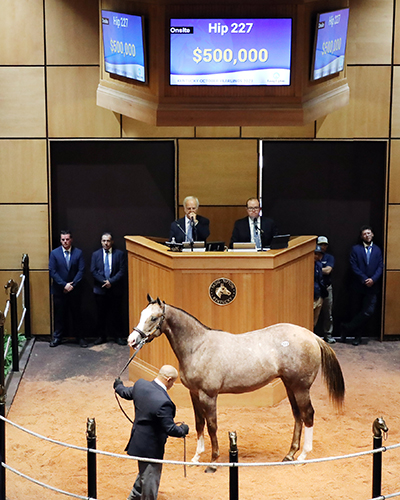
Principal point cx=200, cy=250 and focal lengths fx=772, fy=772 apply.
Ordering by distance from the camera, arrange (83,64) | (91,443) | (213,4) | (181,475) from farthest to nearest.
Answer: (83,64) < (213,4) < (181,475) < (91,443)

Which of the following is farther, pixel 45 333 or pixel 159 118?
pixel 45 333

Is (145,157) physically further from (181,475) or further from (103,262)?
(181,475)

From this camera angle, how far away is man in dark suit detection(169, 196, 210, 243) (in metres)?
9.84

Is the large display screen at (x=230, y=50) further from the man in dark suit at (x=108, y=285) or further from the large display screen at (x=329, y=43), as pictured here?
the man in dark suit at (x=108, y=285)

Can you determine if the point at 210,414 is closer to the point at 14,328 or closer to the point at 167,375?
the point at 167,375

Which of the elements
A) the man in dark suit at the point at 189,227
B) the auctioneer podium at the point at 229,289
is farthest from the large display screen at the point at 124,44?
the auctioneer podium at the point at 229,289

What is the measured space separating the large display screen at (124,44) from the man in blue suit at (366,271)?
4.06 meters

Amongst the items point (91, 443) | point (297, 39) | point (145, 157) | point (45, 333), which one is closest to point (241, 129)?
point (145, 157)

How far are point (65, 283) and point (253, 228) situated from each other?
2923 millimetres

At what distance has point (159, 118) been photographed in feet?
31.5

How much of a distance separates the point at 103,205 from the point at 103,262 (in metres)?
0.91

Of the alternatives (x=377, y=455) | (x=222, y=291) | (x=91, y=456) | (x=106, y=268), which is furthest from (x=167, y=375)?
(x=106, y=268)

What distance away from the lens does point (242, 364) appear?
7.47 metres

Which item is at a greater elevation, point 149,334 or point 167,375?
point 149,334
